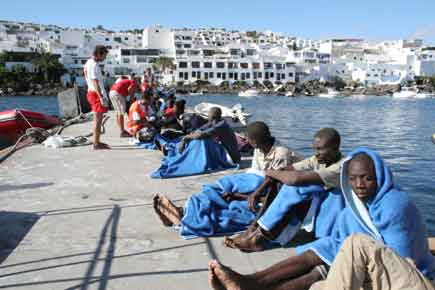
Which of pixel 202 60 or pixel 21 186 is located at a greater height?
pixel 202 60

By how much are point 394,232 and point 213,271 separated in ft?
3.59

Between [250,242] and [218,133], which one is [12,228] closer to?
[250,242]

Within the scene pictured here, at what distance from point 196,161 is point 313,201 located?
3536 millimetres

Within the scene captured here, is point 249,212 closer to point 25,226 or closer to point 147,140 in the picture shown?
point 25,226

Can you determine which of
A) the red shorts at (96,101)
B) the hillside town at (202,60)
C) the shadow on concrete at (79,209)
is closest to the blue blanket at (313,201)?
the shadow on concrete at (79,209)

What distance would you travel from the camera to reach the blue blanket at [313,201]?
11.5 feet

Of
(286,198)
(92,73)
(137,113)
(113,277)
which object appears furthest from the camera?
(137,113)

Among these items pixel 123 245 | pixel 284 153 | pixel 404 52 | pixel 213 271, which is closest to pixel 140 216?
pixel 123 245

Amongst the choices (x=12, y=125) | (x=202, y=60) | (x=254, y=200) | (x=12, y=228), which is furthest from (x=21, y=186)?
(x=202, y=60)

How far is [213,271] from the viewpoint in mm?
2842

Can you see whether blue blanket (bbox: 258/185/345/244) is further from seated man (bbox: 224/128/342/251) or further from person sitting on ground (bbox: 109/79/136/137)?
person sitting on ground (bbox: 109/79/136/137)

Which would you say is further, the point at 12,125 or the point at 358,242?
the point at 12,125

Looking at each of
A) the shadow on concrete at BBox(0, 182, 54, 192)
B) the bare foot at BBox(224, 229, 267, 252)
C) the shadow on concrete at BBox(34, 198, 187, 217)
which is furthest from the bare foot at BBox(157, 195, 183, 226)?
the shadow on concrete at BBox(0, 182, 54, 192)

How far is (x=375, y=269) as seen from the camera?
2.26m
